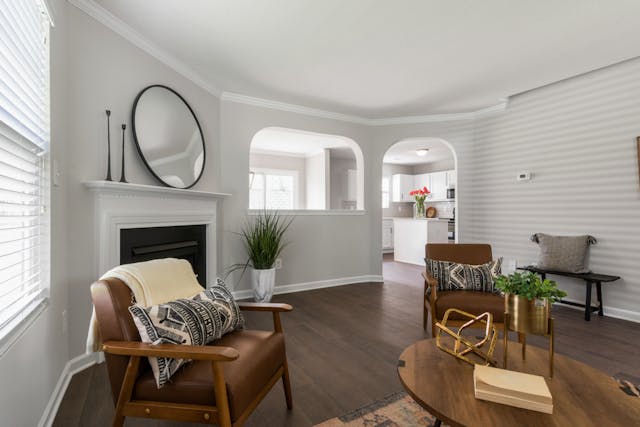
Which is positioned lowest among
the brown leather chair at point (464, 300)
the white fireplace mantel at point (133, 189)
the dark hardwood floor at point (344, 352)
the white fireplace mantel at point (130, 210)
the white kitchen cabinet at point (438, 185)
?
the dark hardwood floor at point (344, 352)

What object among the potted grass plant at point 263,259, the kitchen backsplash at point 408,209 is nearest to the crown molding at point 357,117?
the potted grass plant at point 263,259

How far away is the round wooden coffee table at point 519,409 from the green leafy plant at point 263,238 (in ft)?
8.21

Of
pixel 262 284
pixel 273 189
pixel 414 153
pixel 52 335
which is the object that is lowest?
pixel 262 284

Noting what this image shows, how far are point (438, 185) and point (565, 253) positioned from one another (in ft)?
16.1

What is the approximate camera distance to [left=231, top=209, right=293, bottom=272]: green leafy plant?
149 inches

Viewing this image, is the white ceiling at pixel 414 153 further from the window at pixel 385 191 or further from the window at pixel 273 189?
the window at pixel 273 189

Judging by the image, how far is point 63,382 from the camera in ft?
6.51

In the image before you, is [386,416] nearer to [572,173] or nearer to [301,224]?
[301,224]

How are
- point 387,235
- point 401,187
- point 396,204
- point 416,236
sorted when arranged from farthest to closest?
point 396,204
point 401,187
point 387,235
point 416,236

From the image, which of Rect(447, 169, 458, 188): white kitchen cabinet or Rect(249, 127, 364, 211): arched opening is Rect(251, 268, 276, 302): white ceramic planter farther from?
Rect(447, 169, 458, 188): white kitchen cabinet

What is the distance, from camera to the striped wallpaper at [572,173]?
320cm

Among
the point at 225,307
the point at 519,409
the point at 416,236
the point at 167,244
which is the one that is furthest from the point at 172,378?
the point at 416,236

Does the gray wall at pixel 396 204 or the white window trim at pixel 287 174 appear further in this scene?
the gray wall at pixel 396 204

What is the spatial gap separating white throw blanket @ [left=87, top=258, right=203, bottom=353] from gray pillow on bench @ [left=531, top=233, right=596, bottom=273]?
3573 mm
